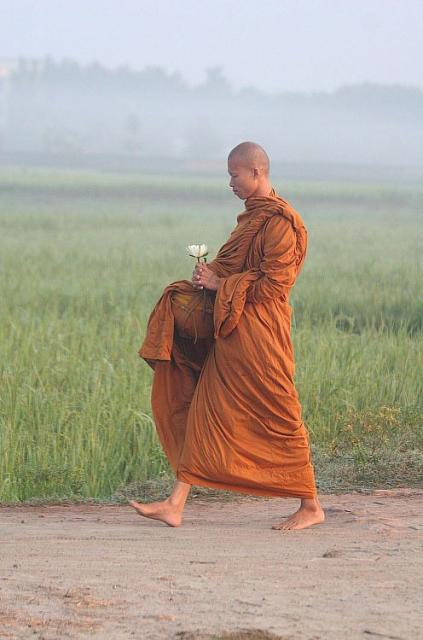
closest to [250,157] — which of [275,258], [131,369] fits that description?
[275,258]

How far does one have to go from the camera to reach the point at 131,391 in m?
7.18

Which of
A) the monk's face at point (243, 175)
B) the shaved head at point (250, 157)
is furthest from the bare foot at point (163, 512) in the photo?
the shaved head at point (250, 157)

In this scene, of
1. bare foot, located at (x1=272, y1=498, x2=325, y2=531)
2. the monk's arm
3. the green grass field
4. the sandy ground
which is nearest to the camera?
the sandy ground

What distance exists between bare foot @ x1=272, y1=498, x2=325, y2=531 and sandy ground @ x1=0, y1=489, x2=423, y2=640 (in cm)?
5

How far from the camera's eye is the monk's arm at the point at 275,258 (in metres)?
4.92

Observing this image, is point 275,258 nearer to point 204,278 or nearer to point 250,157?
point 204,278

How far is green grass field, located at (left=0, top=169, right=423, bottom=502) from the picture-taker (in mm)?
6305

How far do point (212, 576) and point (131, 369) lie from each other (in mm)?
3766

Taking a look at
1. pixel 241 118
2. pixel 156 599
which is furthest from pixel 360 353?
pixel 241 118

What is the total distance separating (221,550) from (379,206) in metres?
34.5

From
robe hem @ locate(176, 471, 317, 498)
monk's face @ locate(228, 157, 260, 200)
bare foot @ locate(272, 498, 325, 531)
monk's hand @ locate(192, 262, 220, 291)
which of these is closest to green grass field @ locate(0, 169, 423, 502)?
bare foot @ locate(272, 498, 325, 531)

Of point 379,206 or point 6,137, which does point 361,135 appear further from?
point 379,206

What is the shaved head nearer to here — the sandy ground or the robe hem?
the robe hem

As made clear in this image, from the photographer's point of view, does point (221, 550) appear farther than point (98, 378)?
No
